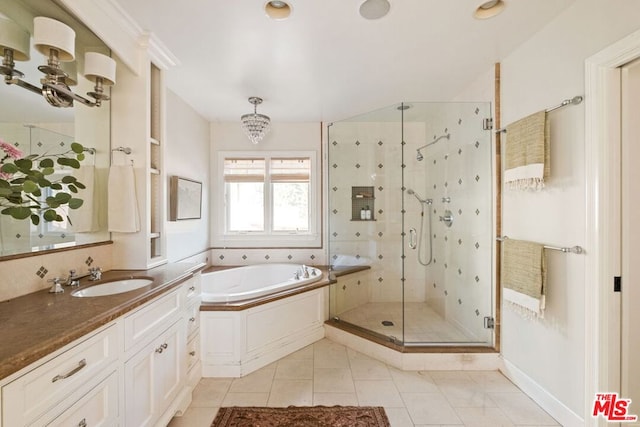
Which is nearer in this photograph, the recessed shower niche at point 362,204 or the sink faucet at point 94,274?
the sink faucet at point 94,274

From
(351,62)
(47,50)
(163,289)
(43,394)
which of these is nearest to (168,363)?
(163,289)

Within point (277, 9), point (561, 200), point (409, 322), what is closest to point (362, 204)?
point (409, 322)

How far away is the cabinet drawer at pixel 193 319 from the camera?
1967mm

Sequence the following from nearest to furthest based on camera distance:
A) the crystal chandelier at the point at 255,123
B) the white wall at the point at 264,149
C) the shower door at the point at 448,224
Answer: the shower door at the point at 448,224 → the crystal chandelier at the point at 255,123 → the white wall at the point at 264,149

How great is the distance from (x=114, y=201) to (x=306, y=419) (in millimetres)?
1897

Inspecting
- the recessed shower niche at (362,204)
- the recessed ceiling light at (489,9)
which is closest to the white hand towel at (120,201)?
the recessed shower niche at (362,204)

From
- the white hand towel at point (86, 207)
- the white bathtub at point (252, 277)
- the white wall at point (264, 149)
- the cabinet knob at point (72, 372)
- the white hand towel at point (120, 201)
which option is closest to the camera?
the cabinet knob at point (72, 372)

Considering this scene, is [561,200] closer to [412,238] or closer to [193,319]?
[412,238]

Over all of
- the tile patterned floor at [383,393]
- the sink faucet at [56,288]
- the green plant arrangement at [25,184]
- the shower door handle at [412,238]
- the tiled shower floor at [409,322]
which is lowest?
the tile patterned floor at [383,393]

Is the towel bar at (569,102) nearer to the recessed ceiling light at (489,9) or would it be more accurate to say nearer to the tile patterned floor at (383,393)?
the recessed ceiling light at (489,9)

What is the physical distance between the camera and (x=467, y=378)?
7.34ft

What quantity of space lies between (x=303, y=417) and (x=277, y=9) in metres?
2.53

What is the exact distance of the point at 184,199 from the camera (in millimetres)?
2977

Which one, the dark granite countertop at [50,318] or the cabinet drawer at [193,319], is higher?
the dark granite countertop at [50,318]
